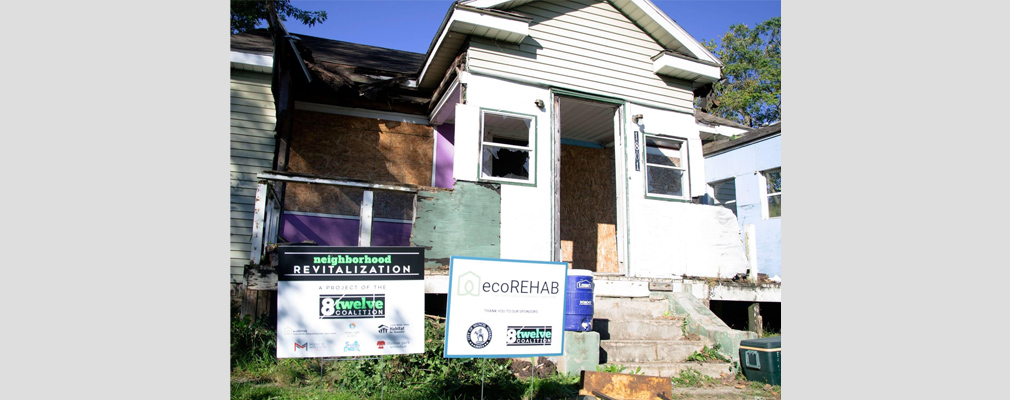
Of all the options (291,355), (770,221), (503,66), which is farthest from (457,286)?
(770,221)

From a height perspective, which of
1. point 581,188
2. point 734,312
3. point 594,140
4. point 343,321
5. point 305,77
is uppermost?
point 305,77

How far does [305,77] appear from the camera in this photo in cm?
936

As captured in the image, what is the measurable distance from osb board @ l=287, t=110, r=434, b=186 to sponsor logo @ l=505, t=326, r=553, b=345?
5405mm

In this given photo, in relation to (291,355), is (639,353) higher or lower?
lower

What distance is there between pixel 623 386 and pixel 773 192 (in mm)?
9988

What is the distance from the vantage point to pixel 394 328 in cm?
471

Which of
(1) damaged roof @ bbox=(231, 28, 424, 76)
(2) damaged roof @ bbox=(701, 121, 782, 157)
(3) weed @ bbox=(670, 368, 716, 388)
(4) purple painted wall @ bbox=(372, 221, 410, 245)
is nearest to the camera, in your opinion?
(3) weed @ bbox=(670, 368, 716, 388)

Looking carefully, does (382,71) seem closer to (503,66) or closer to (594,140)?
(503,66)

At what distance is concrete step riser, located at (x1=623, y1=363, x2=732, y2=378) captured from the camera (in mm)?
6336

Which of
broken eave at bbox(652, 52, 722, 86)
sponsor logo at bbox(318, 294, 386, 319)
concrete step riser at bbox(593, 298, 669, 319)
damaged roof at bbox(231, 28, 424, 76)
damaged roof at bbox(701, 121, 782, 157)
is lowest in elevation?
concrete step riser at bbox(593, 298, 669, 319)

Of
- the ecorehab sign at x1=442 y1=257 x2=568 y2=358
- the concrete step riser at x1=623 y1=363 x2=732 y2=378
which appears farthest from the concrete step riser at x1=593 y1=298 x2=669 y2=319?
the ecorehab sign at x1=442 y1=257 x2=568 y2=358

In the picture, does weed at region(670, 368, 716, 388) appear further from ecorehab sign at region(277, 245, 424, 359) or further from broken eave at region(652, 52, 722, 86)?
broken eave at region(652, 52, 722, 86)

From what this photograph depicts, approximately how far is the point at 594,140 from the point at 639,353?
568 centimetres

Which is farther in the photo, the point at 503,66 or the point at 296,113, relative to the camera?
the point at 296,113
